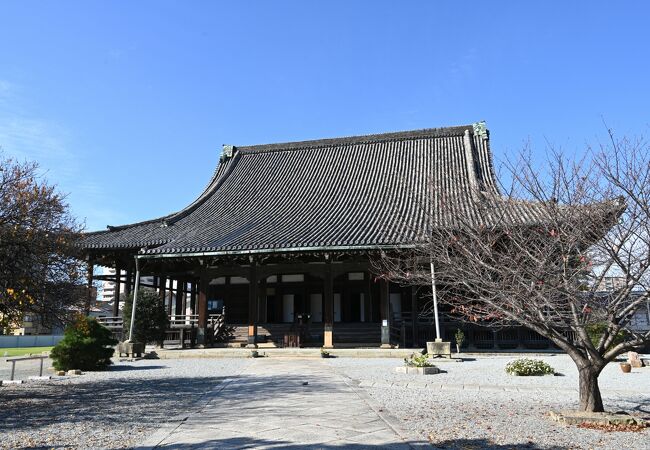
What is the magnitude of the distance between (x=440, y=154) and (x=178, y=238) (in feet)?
47.0

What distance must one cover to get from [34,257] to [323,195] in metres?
16.6

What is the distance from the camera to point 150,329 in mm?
18578

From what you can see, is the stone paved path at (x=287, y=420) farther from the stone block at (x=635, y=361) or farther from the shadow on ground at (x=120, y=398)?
the stone block at (x=635, y=361)

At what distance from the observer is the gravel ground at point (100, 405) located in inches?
252

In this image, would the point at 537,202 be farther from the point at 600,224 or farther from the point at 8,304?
the point at 8,304

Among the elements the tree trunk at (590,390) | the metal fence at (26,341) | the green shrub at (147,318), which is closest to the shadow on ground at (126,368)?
the green shrub at (147,318)

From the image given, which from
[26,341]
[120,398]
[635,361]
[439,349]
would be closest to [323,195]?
[439,349]

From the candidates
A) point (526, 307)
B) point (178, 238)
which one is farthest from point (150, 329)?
point (526, 307)

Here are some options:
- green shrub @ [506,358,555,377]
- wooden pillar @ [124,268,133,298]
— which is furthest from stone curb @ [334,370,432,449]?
wooden pillar @ [124,268,133,298]

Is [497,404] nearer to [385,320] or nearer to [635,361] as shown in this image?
[635,361]

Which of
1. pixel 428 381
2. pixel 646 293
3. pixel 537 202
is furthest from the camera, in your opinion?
pixel 428 381

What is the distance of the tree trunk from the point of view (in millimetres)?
7098

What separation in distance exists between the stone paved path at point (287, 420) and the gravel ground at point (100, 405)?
0.56 m

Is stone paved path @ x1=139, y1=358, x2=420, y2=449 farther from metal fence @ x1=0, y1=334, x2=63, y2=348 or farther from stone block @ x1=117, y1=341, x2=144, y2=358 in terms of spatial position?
metal fence @ x1=0, y1=334, x2=63, y2=348
